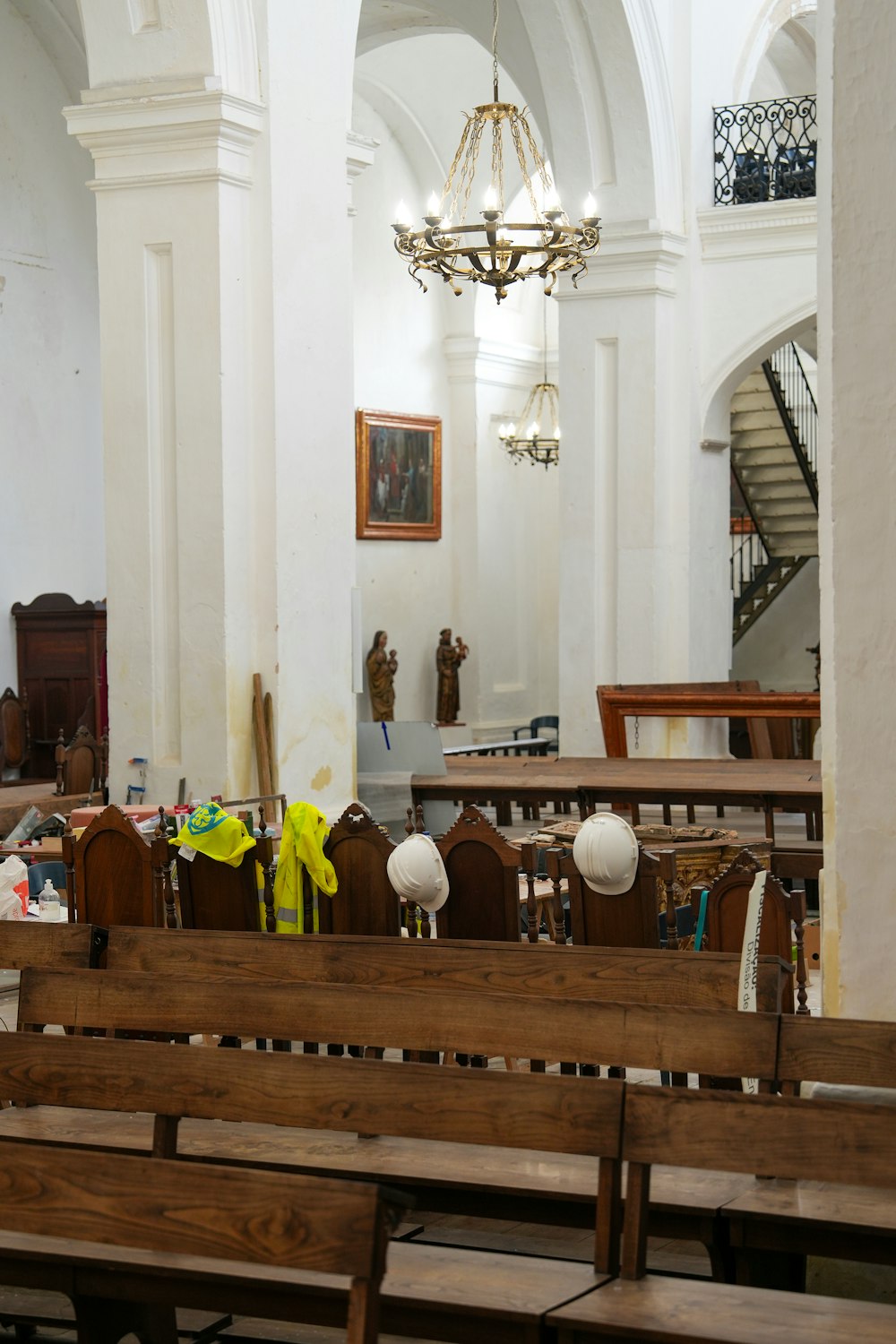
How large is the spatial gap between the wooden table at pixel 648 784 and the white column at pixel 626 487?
306cm

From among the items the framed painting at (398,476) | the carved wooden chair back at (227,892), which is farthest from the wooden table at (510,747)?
the carved wooden chair back at (227,892)

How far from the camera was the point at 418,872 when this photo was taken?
4992 mm

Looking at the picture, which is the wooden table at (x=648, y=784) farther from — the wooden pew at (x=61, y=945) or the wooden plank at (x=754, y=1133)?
the wooden plank at (x=754, y=1133)

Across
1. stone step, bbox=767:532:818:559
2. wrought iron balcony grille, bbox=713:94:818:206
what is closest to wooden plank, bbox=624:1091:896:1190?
wrought iron balcony grille, bbox=713:94:818:206

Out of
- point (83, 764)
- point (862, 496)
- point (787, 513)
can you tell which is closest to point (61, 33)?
point (83, 764)

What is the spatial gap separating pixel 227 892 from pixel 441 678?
511 inches

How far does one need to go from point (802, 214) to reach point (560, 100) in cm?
205

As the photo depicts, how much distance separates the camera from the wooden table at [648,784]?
8.95m

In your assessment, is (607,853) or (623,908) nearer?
(607,853)

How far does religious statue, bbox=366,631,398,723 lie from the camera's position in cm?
1753

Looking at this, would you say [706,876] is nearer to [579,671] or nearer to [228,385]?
[228,385]

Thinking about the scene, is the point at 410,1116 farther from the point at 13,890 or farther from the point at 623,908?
the point at 13,890

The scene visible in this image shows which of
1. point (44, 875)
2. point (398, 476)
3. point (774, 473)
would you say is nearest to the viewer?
point (44, 875)

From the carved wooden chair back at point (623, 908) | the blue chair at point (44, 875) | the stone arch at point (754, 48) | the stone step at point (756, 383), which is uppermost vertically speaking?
the stone arch at point (754, 48)
